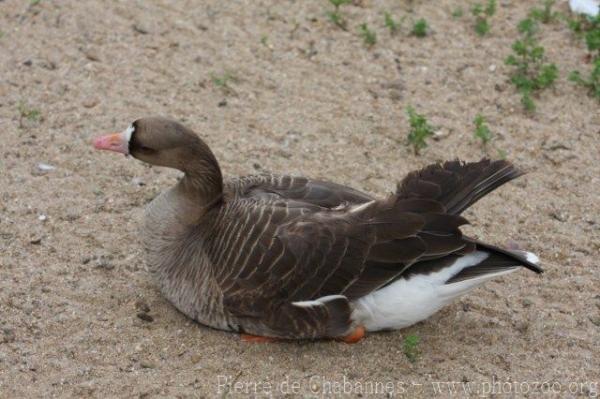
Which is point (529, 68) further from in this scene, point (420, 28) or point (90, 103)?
point (90, 103)

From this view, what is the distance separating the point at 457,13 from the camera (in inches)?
350

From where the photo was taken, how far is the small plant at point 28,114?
7.33 meters

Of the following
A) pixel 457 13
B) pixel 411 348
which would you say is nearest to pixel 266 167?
pixel 411 348

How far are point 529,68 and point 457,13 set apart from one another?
100cm

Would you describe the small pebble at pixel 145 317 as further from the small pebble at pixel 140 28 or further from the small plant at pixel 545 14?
the small plant at pixel 545 14

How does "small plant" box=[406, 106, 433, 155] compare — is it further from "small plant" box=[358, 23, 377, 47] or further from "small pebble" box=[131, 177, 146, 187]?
"small pebble" box=[131, 177, 146, 187]

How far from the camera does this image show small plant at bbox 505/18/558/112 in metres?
7.91

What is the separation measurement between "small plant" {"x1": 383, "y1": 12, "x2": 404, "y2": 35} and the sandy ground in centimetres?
8

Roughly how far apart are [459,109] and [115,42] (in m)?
3.12

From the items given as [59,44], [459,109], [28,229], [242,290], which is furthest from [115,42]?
[242,290]

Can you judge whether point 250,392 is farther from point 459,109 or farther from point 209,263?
point 459,109

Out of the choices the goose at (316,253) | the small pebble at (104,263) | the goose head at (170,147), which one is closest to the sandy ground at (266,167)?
the small pebble at (104,263)

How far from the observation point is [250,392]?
516 centimetres

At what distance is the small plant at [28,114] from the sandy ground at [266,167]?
0.02 metres
